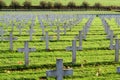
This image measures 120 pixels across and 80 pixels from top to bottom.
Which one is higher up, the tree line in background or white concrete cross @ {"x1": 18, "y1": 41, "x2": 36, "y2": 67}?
the tree line in background

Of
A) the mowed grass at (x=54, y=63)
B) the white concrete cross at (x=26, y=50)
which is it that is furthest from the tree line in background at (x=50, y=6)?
the white concrete cross at (x=26, y=50)

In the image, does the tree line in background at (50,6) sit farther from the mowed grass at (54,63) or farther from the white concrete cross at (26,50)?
the white concrete cross at (26,50)

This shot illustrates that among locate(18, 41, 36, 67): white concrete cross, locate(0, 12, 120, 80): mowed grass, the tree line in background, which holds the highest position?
the tree line in background

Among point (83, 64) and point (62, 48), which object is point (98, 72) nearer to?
point (83, 64)

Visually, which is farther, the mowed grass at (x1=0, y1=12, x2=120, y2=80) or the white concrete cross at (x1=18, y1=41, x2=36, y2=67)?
the white concrete cross at (x1=18, y1=41, x2=36, y2=67)

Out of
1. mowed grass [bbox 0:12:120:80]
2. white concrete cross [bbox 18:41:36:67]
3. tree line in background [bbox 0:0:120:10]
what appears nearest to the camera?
mowed grass [bbox 0:12:120:80]

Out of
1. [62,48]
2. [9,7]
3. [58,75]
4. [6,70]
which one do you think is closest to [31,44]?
[62,48]

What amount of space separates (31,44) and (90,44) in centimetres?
285

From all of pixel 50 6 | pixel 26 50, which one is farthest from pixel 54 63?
pixel 50 6

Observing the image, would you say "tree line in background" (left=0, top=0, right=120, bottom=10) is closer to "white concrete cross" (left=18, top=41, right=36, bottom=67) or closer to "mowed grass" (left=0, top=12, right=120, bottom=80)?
"mowed grass" (left=0, top=12, right=120, bottom=80)

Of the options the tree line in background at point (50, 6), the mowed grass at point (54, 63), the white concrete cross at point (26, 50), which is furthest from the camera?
the tree line in background at point (50, 6)

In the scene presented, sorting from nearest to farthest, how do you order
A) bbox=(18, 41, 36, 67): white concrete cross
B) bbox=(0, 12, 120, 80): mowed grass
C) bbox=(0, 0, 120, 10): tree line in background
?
bbox=(0, 12, 120, 80): mowed grass, bbox=(18, 41, 36, 67): white concrete cross, bbox=(0, 0, 120, 10): tree line in background

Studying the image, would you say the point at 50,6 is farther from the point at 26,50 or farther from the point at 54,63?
the point at 26,50

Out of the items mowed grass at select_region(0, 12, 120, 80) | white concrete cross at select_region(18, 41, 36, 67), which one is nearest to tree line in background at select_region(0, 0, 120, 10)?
mowed grass at select_region(0, 12, 120, 80)
